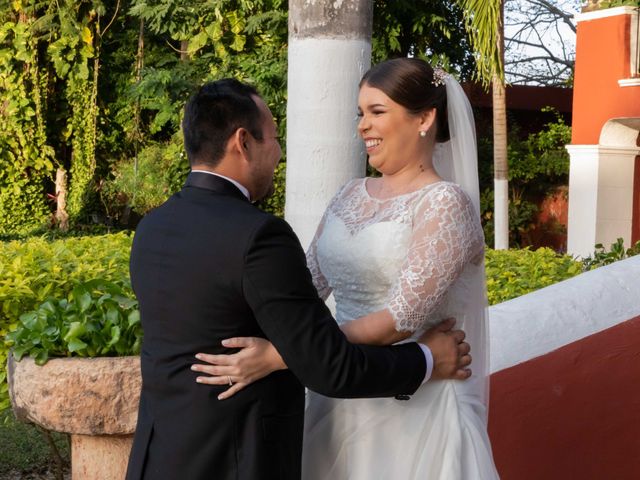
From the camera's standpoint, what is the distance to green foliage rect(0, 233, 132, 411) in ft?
15.9

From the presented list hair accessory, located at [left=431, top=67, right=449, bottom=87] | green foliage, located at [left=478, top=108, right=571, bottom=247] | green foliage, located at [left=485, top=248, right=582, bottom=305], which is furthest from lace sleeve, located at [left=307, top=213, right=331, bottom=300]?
green foliage, located at [left=478, top=108, right=571, bottom=247]

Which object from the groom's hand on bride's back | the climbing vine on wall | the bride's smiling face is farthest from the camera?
the climbing vine on wall

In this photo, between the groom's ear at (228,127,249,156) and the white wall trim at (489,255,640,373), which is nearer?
the groom's ear at (228,127,249,156)

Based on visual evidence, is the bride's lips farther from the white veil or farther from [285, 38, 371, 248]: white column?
[285, 38, 371, 248]: white column

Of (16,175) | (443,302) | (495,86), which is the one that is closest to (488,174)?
(495,86)

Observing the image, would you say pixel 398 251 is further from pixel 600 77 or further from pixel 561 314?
pixel 600 77

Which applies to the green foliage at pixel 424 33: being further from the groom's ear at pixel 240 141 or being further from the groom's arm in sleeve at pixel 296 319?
the groom's arm in sleeve at pixel 296 319

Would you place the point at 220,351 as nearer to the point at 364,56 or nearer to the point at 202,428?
the point at 202,428

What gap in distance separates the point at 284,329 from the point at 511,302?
64.9 inches

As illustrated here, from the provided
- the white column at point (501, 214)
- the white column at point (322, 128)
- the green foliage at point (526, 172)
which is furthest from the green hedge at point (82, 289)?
the green foliage at point (526, 172)

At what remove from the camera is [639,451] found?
3627 millimetres

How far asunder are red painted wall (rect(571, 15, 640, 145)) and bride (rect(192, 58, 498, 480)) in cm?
1270

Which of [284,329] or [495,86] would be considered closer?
[284,329]

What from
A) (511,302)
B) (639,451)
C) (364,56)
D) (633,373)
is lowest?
(639,451)
